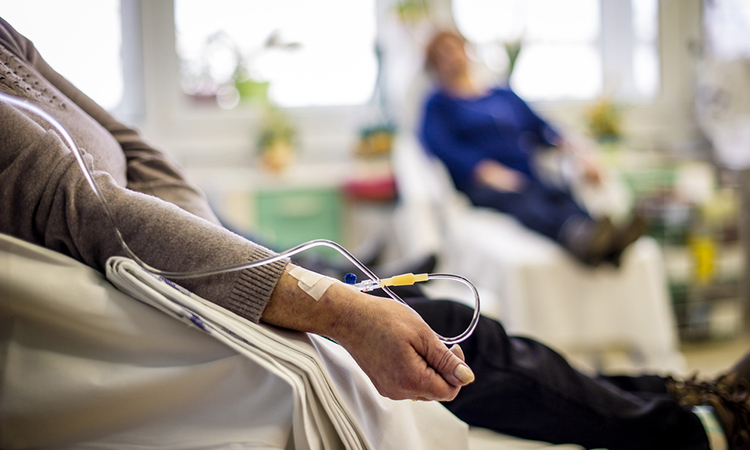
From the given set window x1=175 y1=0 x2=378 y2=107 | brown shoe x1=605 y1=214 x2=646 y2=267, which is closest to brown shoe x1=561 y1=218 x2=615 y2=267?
brown shoe x1=605 y1=214 x2=646 y2=267

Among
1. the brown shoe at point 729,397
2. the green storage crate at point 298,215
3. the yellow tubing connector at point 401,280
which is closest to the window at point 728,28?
the green storage crate at point 298,215

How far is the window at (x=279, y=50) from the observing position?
2.85m

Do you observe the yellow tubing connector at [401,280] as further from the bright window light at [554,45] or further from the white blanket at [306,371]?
the bright window light at [554,45]

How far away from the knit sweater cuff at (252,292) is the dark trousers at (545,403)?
9.3 inches

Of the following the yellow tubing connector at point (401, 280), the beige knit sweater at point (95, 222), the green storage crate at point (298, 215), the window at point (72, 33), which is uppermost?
Answer: the window at point (72, 33)

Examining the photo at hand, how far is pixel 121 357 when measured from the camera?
615 mm

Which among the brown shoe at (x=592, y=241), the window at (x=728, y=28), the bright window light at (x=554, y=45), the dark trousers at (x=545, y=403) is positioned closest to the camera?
the dark trousers at (x=545, y=403)

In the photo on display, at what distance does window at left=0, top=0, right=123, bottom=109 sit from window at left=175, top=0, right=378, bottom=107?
5.49ft

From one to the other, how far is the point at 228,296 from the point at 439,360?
230 millimetres

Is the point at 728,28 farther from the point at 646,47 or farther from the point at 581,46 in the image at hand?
the point at 581,46

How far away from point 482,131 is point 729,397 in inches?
63.5

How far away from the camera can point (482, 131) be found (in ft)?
7.61

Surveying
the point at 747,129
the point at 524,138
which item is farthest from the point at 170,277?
the point at 747,129

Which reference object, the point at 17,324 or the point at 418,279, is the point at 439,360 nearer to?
the point at 418,279
